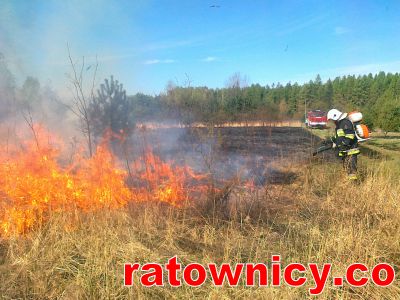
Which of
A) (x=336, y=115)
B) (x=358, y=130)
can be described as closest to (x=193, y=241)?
(x=336, y=115)

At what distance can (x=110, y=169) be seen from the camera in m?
6.16

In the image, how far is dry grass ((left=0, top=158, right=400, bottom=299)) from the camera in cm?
314

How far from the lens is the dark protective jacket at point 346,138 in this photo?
7.76 meters

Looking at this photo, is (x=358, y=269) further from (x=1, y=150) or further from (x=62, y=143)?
(x=62, y=143)

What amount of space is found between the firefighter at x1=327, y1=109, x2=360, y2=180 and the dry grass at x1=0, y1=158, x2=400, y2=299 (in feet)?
6.22

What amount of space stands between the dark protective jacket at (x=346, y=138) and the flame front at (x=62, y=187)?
13.6ft

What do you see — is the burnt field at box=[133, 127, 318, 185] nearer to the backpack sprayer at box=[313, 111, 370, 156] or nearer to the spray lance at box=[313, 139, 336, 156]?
the spray lance at box=[313, 139, 336, 156]

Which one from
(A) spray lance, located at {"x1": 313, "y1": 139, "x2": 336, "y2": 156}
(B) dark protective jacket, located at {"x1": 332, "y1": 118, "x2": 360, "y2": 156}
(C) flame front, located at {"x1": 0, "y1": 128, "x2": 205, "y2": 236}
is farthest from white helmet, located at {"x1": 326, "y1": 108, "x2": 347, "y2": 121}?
(C) flame front, located at {"x1": 0, "y1": 128, "x2": 205, "y2": 236}

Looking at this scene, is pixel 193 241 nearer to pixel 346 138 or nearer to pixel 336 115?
pixel 346 138

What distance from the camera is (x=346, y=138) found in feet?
25.6

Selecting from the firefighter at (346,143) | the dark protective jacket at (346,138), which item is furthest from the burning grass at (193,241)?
the dark protective jacket at (346,138)

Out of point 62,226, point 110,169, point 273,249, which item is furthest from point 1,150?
point 273,249

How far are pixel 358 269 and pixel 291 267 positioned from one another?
73 cm

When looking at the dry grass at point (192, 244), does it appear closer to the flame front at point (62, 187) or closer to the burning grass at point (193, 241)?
the burning grass at point (193, 241)
